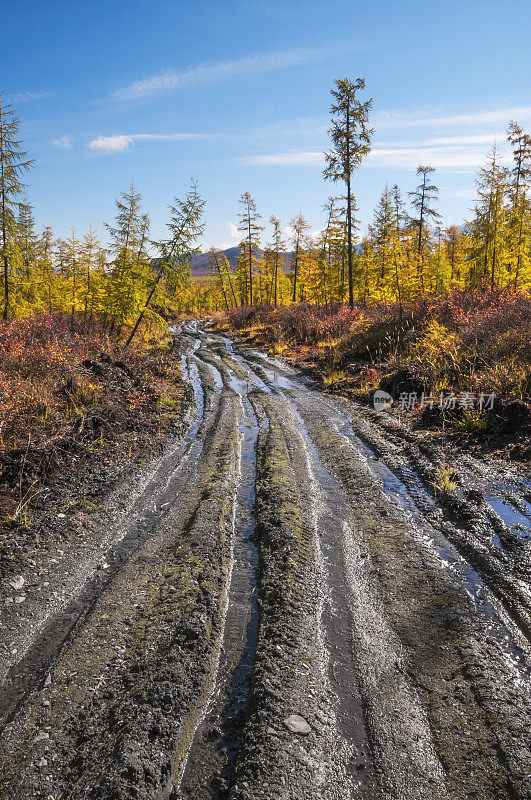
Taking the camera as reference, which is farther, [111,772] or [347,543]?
[347,543]

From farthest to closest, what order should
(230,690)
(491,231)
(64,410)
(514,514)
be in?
1. (491,231)
2. (64,410)
3. (514,514)
4. (230,690)

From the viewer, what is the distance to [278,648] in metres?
3.13

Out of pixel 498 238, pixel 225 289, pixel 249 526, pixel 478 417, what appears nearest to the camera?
pixel 249 526

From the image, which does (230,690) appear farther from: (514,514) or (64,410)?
(64,410)

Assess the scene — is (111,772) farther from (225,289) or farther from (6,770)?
(225,289)

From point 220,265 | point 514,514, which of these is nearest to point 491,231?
point 514,514

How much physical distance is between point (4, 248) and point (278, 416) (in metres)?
13.0

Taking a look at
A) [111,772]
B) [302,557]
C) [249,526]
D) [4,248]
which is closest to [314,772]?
[111,772]

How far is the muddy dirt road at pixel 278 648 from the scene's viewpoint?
229cm

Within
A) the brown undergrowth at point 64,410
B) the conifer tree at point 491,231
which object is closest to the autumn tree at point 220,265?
the conifer tree at point 491,231

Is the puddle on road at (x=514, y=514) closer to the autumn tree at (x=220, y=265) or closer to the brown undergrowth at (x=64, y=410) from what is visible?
the brown undergrowth at (x=64, y=410)

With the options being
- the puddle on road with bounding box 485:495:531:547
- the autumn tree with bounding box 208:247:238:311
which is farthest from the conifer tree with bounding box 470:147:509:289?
the autumn tree with bounding box 208:247:238:311

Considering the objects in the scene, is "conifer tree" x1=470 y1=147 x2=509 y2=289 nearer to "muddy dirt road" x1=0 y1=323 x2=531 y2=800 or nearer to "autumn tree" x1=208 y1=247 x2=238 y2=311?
"muddy dirt road" x1=0 y1=323 x2=531 y2=800

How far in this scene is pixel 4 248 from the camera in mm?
14836
